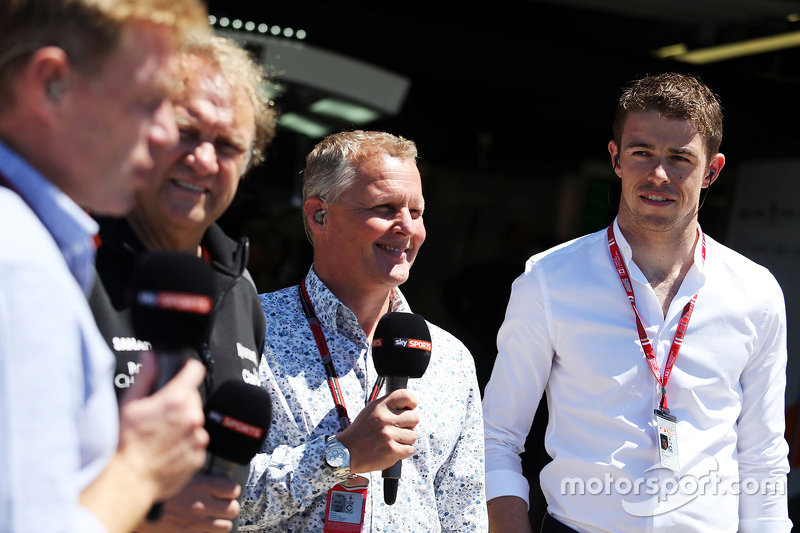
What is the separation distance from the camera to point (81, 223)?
909mm

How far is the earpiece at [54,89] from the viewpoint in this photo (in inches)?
34.5

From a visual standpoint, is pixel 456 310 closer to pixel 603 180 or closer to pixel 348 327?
pixel 603 180

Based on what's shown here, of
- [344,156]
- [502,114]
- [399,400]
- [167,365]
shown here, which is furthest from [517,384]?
[502,114]

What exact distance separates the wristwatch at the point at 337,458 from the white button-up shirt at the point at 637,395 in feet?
3.01

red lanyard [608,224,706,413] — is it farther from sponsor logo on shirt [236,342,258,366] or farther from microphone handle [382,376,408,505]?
sponsor logo on shirt [236,342,258,366]

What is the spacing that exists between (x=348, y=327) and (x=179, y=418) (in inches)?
46.1

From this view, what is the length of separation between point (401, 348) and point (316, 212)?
27.3 inches

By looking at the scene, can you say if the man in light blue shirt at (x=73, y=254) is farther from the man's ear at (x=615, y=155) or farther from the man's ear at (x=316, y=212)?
the man's ear at (x=615, y=155)

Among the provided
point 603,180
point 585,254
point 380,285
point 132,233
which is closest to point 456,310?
point 603,180

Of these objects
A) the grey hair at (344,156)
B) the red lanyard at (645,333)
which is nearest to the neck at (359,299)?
the grey hair at (344,156)

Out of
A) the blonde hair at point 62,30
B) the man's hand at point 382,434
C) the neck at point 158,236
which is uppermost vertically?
the blonde hair at point 62,30

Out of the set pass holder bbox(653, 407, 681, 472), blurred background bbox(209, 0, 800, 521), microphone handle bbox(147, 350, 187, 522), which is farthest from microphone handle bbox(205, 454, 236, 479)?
blurred background bbox(209, 0, 800, 521)

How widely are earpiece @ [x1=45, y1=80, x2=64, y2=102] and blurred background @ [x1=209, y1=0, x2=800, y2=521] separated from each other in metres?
4.36

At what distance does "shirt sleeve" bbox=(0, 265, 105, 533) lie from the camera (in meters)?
0.76
